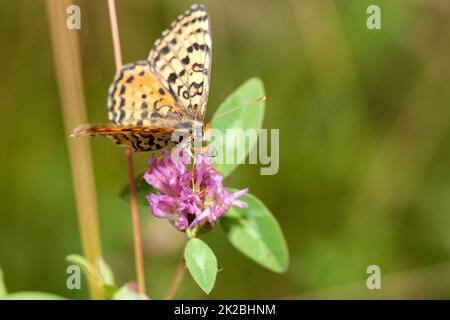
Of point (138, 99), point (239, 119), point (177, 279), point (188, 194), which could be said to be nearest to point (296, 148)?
point (239, 119)

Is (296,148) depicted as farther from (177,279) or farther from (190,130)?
(177,279)

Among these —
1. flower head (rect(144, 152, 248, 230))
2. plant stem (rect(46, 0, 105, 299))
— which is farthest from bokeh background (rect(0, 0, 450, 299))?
flower head (rect(144, 152, 248, 230))

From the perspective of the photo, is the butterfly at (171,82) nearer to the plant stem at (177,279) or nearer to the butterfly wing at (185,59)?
the butterfly wing at (185,59)

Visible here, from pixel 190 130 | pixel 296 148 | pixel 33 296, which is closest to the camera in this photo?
pixel 190 130

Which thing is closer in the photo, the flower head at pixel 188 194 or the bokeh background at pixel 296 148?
the flower head at pixel 188 194

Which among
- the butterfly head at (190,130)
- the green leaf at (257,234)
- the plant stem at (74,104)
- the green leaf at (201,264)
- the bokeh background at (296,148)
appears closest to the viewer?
the green leaf at (201,264)

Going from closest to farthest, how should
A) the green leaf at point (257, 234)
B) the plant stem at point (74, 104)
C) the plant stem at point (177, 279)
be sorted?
the plant stem at point (177, 279), the green leaf at point (257, 234), the plant stem at point (74, 104)

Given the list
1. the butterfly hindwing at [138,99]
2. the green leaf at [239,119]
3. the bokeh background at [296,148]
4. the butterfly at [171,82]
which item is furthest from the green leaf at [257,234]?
the bokeh background at [296,148]
